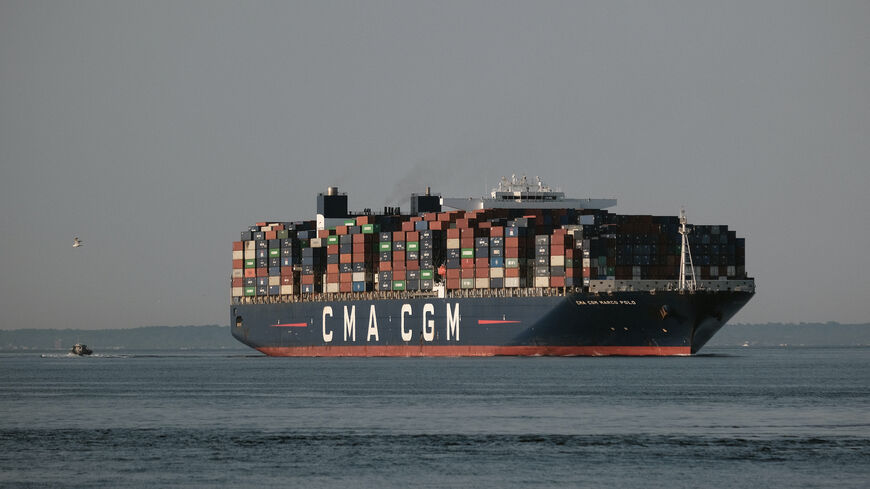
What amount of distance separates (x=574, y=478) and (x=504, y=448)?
7.28 metres

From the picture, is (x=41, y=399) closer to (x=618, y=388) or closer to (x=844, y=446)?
(x=618, y=388)

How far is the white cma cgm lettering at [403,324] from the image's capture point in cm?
12675

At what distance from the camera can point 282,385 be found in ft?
300

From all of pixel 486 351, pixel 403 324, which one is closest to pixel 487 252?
pixel 486 351

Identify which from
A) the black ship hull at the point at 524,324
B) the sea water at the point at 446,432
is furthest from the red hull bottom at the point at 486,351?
the sea water at the point at 446,432

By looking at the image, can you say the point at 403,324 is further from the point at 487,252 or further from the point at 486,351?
the point at 487,252

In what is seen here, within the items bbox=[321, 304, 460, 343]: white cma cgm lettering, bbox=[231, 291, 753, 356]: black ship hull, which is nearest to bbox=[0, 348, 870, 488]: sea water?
bbox=[231, 291, 753, 356]: black ship hull

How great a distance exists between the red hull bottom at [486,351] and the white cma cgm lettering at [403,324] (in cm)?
Result: 96

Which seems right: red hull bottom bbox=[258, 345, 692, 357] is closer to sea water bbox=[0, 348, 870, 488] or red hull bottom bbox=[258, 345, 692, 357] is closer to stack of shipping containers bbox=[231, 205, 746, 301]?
stack of shipping containers bbox=[231, 205, 746, 301]

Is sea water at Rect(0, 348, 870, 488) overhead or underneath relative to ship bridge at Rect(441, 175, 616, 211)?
underneath

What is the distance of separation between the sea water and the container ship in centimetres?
1907

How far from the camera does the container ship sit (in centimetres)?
11669

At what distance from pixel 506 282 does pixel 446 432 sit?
211 ft

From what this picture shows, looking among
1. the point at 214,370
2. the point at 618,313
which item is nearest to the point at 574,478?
the point at 618,313
